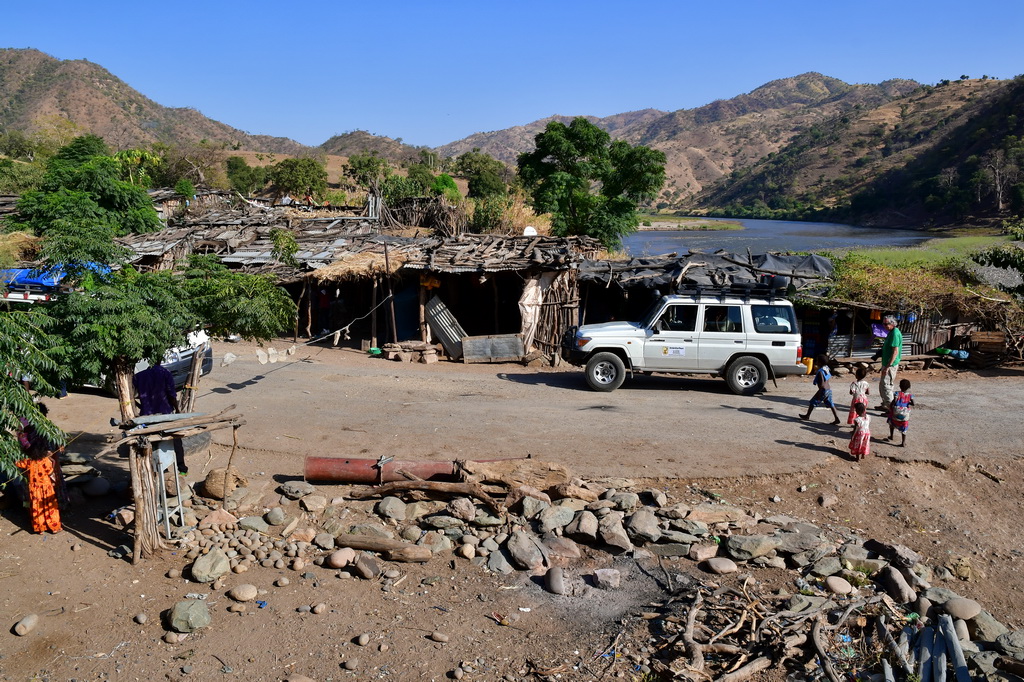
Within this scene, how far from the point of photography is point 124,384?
755cm

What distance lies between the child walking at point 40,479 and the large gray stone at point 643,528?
6.80m

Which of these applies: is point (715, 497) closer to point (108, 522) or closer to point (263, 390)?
point (108, 522)

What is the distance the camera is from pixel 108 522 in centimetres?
838

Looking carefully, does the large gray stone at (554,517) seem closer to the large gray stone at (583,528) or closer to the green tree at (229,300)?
the large gray stone at (583,528)

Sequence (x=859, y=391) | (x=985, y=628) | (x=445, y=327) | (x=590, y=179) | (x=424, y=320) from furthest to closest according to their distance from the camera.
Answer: (x=590, y=179), (x=424, y=320), (x=445, y=327), (x=859, y=391), (x=985, y=628)

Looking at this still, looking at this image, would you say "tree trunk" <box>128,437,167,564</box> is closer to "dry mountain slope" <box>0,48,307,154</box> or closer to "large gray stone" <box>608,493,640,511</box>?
"large gray stone" <box>608,493,640,511</box>

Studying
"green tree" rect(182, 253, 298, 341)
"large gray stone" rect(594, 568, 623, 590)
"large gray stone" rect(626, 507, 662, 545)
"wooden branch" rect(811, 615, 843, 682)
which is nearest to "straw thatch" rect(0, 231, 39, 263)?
"green tree" rect(182, 253, 298, 341)

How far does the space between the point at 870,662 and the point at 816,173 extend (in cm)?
9501

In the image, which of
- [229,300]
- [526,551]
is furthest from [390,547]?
[229,300]

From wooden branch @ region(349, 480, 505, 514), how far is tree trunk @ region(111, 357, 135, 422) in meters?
2.84

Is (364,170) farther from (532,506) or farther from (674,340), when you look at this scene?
(532,506)

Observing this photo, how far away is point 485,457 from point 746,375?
6315mm

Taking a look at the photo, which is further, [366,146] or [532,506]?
[366,146]

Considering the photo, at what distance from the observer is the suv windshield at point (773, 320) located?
13320mm
